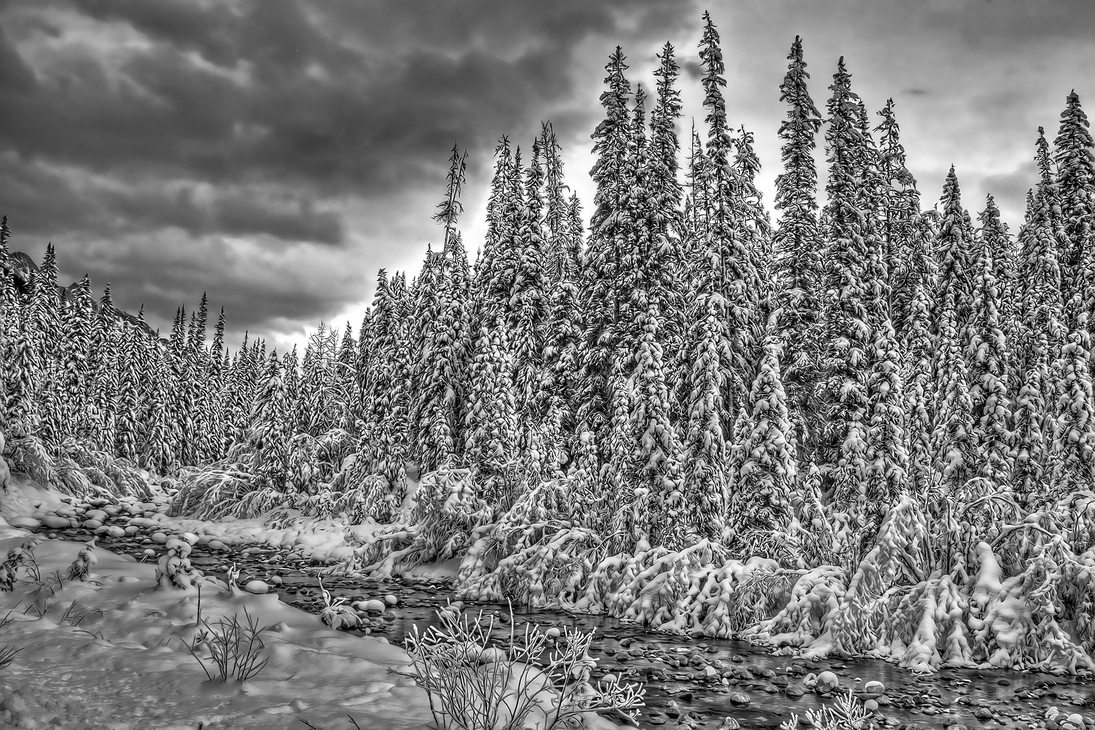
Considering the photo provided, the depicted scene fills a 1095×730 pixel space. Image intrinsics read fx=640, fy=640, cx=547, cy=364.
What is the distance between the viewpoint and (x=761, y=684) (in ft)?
30.6

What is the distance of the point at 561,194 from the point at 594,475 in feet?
71.2

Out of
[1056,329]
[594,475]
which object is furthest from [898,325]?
[594,475]

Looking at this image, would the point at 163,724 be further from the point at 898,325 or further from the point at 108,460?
the point at 108,460

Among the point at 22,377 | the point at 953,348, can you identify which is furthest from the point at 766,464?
the point at 22,377

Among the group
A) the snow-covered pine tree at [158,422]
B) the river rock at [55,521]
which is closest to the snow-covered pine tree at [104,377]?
the snow-covered pine tree at [158,422]

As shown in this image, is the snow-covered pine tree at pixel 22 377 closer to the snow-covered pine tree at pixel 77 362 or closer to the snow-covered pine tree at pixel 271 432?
the snow-covered pine tree at pixel 77 362

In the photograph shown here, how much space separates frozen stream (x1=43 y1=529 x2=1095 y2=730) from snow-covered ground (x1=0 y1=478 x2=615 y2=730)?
1930 mm

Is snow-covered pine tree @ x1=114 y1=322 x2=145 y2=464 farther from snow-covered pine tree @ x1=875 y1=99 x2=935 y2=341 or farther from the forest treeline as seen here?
snow-covered pine tree @ x1=875 y1=99 x2=935 y2=341

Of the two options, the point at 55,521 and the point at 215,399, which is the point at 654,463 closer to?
the point at 55,521

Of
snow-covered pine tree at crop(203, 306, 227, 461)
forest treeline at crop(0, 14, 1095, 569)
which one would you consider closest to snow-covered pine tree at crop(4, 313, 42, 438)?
forest treeline at crop(0, 14, 1095, 569)

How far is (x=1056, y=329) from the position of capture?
870 inches

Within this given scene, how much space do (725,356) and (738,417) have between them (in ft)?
6.45

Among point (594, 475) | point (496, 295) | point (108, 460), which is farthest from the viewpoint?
point (108, 460)

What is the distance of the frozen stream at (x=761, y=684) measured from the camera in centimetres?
803
